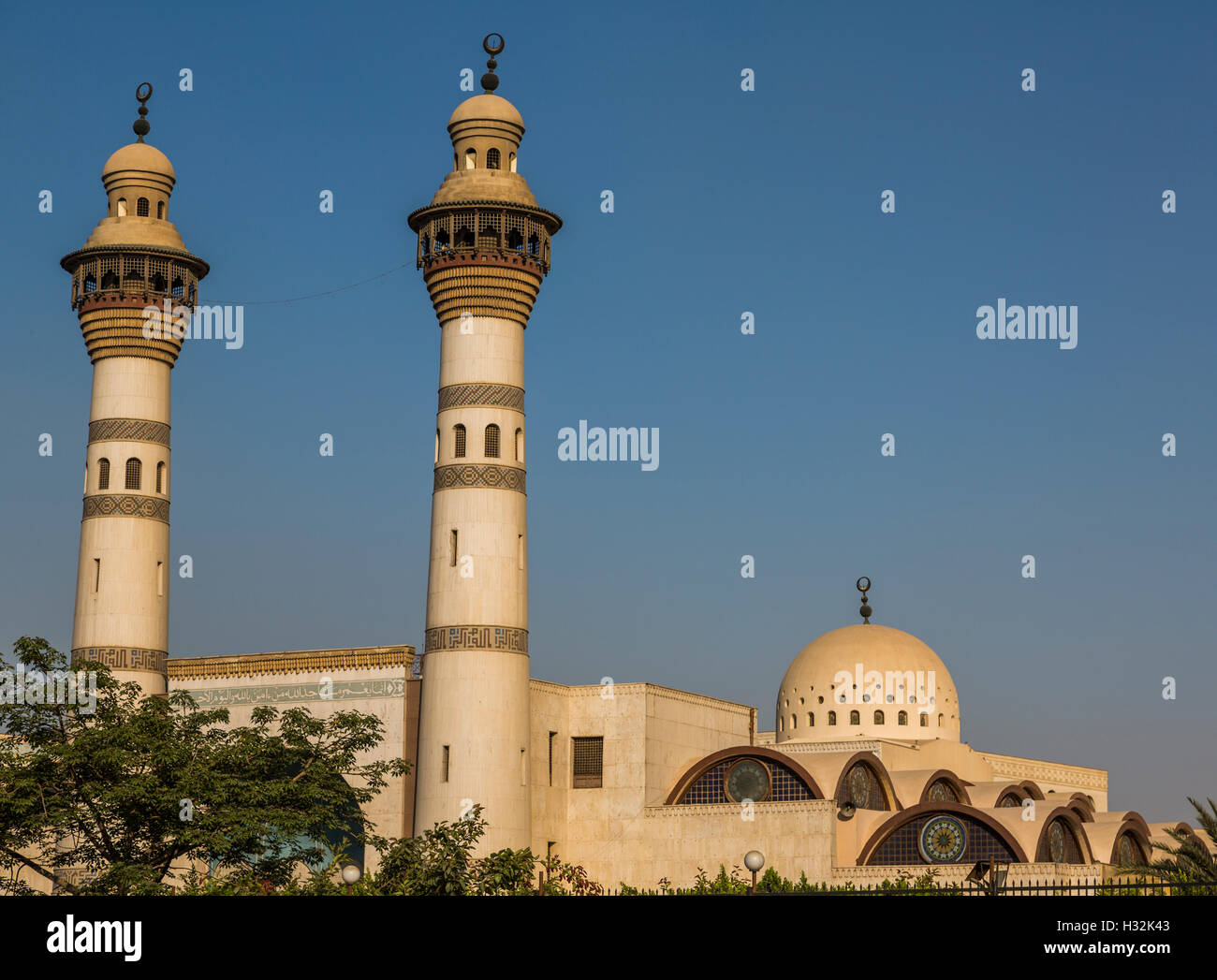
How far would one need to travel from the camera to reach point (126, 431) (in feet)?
162

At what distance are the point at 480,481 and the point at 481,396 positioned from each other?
7.41 ft

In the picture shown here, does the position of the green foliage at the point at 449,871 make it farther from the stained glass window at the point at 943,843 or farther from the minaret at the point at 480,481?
the stained glass window at the point at 943,843

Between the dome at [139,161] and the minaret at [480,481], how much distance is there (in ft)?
34.8

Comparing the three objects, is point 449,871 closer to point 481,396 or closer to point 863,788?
point 481,396

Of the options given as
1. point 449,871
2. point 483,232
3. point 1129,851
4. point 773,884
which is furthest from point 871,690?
point 449,871

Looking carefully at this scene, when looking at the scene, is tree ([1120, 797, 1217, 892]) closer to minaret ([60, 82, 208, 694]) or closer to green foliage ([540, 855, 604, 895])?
green foliage ([540, 855, 604, 895])

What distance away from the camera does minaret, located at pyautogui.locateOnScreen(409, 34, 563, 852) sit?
42.9 m

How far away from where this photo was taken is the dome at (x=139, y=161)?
2047 inches

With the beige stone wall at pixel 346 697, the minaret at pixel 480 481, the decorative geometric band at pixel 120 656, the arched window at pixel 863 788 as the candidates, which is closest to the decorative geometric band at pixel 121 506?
the decorative geometric band at pixel 120 656

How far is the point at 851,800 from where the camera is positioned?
161 feet

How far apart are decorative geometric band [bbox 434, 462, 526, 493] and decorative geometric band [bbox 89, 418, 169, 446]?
34.3ft
